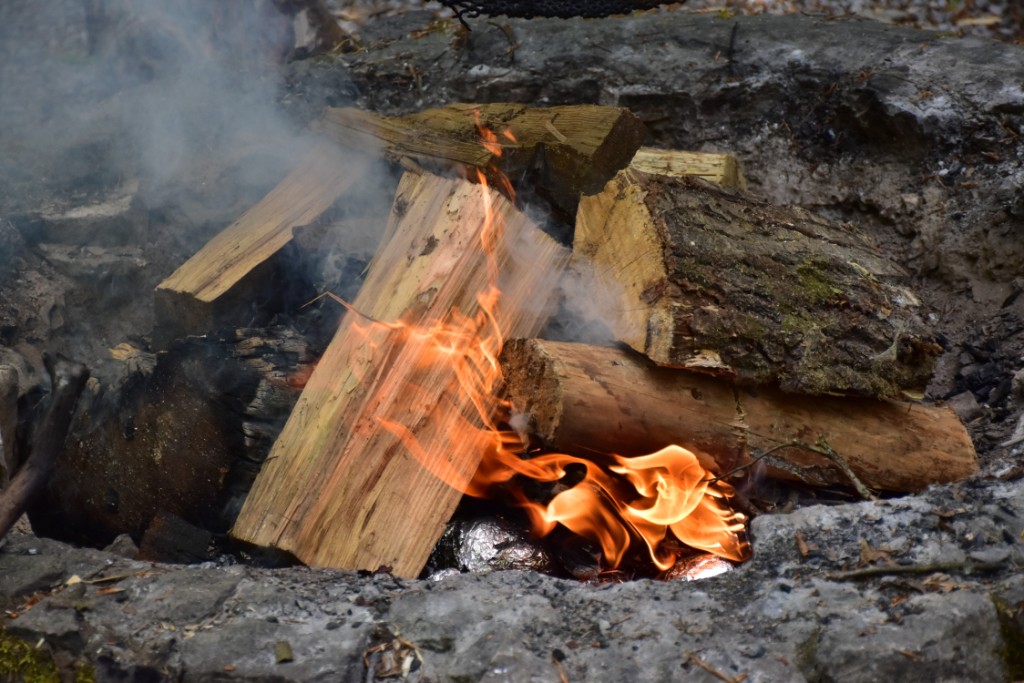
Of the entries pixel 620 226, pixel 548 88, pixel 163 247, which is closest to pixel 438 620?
pixel 620 226

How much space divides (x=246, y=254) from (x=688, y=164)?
184cm

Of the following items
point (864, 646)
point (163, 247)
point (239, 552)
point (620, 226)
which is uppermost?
point (620, 226)

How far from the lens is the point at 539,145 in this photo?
3436 millimetres

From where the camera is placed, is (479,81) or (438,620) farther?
(479,81)

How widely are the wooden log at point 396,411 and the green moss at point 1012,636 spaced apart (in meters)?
1.46

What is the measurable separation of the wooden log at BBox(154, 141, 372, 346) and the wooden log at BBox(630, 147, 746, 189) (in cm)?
115

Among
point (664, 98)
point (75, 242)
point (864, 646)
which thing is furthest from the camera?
point (664, 98)

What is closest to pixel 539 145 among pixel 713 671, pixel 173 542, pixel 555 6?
pixel 555 6

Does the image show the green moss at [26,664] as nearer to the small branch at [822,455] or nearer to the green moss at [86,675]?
the green moss at [86,675]

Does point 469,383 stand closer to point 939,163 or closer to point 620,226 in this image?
point 620,226

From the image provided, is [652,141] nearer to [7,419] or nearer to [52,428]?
[52,428]

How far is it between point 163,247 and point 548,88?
193 centimetres

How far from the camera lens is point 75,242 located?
3.70 meters

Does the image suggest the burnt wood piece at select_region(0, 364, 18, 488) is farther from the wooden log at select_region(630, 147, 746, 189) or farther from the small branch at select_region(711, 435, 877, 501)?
the wooden log at select_region(630, 147, 746, 189)
